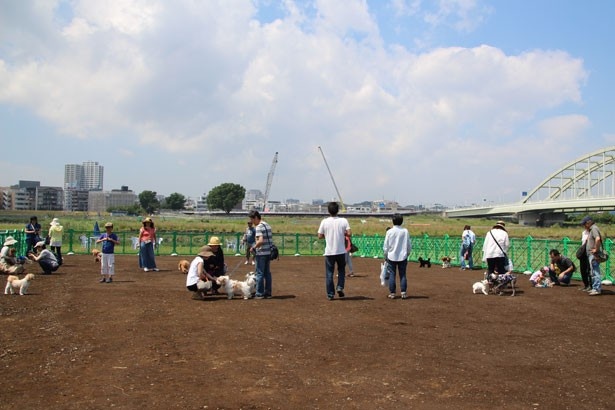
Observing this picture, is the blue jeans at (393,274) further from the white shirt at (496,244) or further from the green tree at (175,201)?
the green tree at (175,201)

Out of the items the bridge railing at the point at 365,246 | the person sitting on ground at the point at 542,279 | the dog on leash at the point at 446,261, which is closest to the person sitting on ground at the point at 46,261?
the bridge railing at the point at 365,246

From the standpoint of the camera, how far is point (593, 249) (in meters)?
11.4

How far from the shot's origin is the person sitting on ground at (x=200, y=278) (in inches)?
409

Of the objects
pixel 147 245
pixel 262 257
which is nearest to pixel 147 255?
pixel 147 245

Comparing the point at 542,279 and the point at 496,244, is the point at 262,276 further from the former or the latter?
the point at 542,279

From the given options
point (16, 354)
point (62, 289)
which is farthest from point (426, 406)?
point (62, 289)

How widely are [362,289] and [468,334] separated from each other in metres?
5.24

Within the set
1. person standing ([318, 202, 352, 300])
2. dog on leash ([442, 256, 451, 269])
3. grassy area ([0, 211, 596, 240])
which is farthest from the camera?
grassy area ([0, 211, 596, 240])

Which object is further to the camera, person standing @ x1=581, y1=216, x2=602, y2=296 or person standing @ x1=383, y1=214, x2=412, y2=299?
person standing @ x1=581, y1=216, x2=602, y2=296

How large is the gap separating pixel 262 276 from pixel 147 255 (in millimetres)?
7435

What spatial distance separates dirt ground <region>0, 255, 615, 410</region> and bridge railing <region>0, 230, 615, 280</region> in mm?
6189

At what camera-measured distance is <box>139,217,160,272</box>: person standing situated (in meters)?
16.2

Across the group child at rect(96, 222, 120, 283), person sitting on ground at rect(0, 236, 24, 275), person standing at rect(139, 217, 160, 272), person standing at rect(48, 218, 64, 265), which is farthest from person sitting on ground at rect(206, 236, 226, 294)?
person standing at rect(48, 218, 64, 265)

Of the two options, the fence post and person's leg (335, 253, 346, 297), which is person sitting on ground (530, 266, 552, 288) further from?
person's leg (335, 253, 346, 297)
